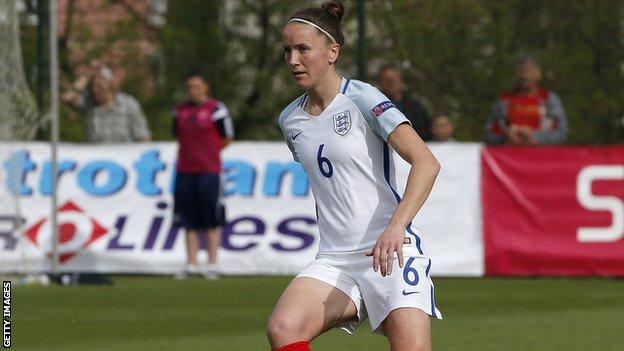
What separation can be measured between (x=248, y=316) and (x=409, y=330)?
6.01m

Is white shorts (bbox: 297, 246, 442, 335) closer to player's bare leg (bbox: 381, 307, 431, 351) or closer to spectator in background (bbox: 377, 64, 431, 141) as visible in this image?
player's bare leg (bbox: 381, 307, 431, 351)

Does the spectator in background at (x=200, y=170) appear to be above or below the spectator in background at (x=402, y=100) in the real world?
below

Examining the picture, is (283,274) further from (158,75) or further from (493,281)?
(158,75)

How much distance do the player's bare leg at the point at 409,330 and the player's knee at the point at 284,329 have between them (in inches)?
14.3

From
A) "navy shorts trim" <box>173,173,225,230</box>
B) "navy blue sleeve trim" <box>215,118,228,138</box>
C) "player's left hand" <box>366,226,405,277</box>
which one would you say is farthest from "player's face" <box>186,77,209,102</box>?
"player's left hand" <box>366,226,405,277</box>

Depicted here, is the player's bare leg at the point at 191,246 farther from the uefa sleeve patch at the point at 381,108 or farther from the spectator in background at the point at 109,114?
the uefa sleeve patch at the point at 381,108

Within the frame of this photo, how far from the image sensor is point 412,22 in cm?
1870

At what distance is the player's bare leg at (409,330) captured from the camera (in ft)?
20.4

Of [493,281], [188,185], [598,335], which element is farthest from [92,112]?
[598,335]

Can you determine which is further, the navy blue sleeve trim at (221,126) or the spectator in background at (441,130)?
the spectator in background at (441,130)

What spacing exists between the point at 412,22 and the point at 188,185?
4.22 m

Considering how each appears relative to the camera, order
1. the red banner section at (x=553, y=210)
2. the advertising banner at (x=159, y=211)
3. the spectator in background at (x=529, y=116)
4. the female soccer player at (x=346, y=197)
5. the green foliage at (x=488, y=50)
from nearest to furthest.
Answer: the female soccer player at (x=346, y=197) → the red banner section at (x=553, y=210) → the spectator in background at (x=529, y=116) → the advertising banner at (x=159, y=211) → the green foliage at (x=488, y=50)

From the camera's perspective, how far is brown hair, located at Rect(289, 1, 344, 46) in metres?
6.52

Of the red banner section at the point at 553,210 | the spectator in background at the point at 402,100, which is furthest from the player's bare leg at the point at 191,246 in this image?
the red banner section at the point at 553,210
